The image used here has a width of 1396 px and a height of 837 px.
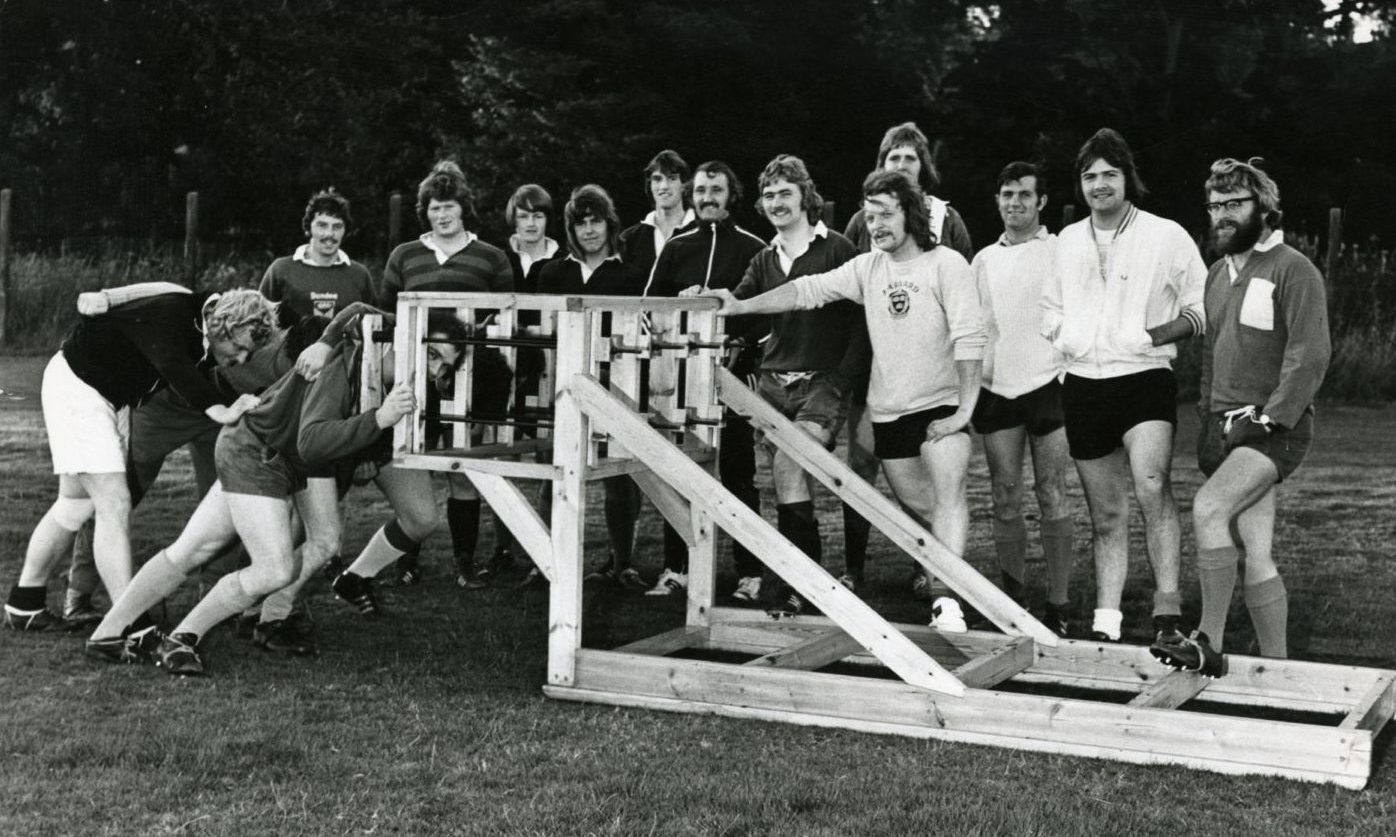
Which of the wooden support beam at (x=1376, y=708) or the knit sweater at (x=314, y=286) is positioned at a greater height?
the knit sweater at (x=314, y=286)

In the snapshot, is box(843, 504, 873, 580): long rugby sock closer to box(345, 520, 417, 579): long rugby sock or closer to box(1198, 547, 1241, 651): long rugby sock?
box(345, 520, 417, 579): long rugby sock

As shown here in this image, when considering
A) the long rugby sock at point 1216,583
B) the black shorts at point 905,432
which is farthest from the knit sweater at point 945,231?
the long rugby sock at point 1216,583

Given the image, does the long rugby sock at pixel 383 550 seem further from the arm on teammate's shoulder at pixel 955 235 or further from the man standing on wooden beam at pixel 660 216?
the arm on teammate's shoulder at pixel 955 235

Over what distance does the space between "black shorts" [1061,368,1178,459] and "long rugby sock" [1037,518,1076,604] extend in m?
0.59

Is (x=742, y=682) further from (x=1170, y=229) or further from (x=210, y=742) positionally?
(x=1170, y=229)

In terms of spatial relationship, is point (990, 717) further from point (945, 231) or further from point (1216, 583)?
point (945, 231)

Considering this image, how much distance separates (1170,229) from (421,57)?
21.9 metres

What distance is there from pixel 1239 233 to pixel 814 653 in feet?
7.00

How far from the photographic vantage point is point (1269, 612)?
5762mm

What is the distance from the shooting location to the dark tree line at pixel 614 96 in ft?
80.5

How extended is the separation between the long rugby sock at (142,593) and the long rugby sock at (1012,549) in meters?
3.31

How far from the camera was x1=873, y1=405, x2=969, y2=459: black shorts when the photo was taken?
6457 millimetres

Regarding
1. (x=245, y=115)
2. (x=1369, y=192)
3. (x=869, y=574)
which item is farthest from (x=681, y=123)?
(x=869, y=574)

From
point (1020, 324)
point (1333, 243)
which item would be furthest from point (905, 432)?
point (1333, 243)
